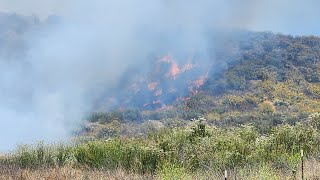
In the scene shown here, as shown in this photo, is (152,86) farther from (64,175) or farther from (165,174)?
(165,174)

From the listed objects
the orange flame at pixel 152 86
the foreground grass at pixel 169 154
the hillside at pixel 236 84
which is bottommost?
the orange flame at pixel 152 86

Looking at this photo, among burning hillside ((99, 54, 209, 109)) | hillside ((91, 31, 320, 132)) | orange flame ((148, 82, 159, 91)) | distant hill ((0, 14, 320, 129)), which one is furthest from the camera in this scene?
orange flame ((148, 82, 159, 91))

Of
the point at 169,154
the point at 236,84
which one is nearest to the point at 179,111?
the point at 236,84

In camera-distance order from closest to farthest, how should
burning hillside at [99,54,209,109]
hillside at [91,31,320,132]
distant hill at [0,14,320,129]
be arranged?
1. hillside at [91,31,320,132]
2. distant hill at [0,14,320,129]
3. burning hillside at [99,54,209,109]

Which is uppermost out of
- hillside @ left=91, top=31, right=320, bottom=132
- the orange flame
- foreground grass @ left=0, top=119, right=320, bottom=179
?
foreground grass @ left=0, top=119, right=320, bottom=179

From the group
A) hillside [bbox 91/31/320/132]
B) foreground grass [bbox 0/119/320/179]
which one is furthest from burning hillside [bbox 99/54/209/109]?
foreground grass [bbox 0/119/320/179]

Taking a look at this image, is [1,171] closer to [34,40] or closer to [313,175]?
[313,175]

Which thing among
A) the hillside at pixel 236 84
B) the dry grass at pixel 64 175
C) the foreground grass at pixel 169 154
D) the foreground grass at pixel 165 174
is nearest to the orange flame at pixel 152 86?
the hillside at pixel 236 84

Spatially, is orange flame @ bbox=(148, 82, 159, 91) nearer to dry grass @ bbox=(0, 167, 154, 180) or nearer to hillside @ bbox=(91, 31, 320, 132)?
hillside @ bbox=(91, 31, 320, 132)

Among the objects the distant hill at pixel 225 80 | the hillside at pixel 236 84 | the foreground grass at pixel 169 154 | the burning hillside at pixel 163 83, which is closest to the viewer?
the foreground grass at pixel 169 154

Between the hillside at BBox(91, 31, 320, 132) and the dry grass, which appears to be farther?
the hillside at BBox(91, 31, 320, 132)

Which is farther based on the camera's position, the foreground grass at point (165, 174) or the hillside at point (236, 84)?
the hillside at point (236, 84)

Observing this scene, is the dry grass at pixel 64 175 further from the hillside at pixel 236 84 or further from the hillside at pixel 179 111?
the hillside at pixel 236 84

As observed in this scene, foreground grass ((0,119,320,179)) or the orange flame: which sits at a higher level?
foreground grass ((0,119,320,179))
